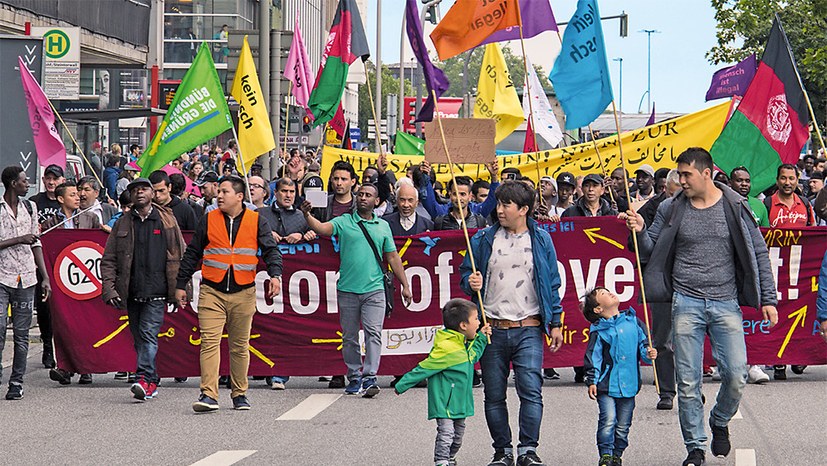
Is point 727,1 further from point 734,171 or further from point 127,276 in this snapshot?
point 127,276

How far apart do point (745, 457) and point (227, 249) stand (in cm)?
425

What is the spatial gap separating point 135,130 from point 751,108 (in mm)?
46131

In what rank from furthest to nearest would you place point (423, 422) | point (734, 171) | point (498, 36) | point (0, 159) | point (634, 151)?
point (634, 151)
point (0, 159)
point (498, 36)
point (734, 171)
point (423, 422)

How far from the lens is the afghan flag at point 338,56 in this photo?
18.9 m

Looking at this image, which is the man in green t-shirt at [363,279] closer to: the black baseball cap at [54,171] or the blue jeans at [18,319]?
the blue jeans at [18,319]

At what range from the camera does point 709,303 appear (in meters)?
8.52

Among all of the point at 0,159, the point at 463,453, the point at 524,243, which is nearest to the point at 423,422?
the point at 463,453

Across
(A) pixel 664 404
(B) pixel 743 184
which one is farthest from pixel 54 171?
(A) pixel 664 404

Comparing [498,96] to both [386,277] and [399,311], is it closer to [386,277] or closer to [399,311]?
[399,311]

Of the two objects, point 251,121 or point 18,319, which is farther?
point 251,121

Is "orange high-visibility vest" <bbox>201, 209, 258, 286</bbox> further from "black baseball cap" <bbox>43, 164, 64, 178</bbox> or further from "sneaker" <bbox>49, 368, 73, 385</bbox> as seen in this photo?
"black baseball cap" <bbox>43, 164, 64, 178</bbox>

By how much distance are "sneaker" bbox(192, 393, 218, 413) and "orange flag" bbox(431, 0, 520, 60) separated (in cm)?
312

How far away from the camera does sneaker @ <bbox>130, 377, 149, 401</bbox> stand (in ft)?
37.9

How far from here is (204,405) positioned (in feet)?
35.8
